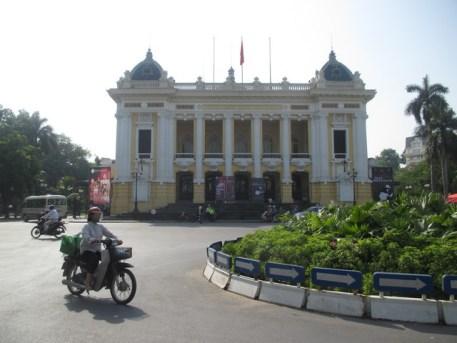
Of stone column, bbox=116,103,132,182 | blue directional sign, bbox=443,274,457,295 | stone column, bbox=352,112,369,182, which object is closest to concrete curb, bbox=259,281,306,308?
blue directional sign, bbox=443,274,457,295

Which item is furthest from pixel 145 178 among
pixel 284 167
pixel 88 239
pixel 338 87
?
pixel 88 239

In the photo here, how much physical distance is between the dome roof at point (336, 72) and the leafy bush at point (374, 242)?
3547 cm

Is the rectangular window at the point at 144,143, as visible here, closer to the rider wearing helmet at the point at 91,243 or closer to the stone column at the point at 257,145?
the stone column at the point at 257,145

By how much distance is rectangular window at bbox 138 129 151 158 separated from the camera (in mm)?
41844

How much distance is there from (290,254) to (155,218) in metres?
29.9

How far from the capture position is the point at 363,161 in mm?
42312

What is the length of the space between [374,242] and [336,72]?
130ft

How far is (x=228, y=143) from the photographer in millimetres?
43000

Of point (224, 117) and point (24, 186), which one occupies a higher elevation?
point (224, 117)

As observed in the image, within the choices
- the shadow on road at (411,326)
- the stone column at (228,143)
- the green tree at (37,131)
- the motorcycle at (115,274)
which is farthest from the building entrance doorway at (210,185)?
the shadow on road at (411,326)

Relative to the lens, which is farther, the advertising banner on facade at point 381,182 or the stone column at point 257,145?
the advertising banner on facade at point 381,182

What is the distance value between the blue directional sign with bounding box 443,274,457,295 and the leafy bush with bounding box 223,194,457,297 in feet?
1.15

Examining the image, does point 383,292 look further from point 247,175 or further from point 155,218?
point 247,175

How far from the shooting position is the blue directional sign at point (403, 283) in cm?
612
